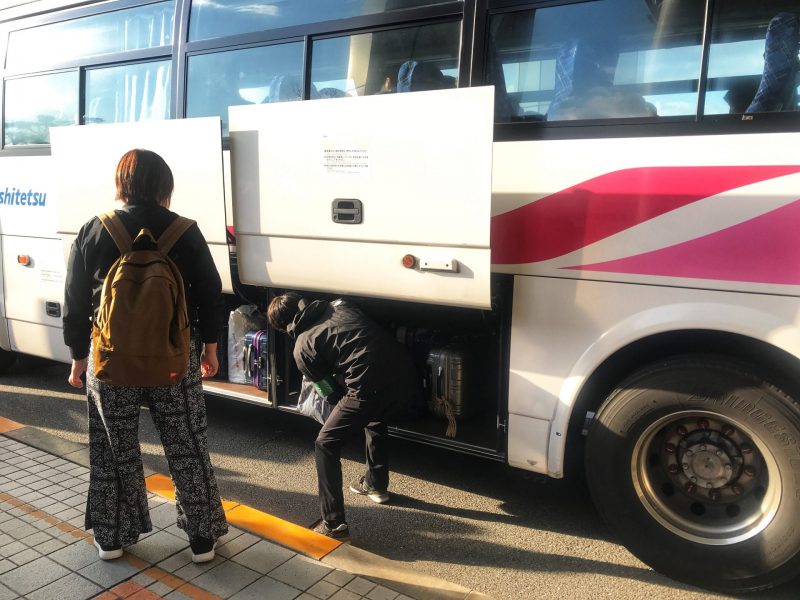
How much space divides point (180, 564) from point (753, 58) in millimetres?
3360

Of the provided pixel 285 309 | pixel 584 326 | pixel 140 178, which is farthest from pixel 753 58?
pixel 140 178

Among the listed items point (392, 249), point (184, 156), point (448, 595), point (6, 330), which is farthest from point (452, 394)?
point (6, 330)

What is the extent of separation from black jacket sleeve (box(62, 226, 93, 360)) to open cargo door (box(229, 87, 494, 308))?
1211 millimetres

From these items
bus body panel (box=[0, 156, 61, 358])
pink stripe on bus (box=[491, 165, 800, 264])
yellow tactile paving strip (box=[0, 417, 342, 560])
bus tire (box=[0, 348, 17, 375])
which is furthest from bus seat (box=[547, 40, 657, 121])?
bus tire (box=[0, 348, 17, 375])

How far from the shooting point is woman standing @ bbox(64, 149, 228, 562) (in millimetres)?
2873

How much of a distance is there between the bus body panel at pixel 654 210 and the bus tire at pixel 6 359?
5198 mm

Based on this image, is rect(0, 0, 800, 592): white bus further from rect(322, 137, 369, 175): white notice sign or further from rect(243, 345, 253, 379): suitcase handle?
rect(243, 345, 253, 379): suitcase handle

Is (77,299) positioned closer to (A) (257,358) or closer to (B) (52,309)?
(A) (257,358)

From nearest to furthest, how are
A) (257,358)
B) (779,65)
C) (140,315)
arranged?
(140,315) < (779,65) < (257,358)

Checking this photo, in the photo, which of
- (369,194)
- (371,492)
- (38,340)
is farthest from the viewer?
(38,340)

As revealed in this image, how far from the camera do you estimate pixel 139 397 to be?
9.77 ft

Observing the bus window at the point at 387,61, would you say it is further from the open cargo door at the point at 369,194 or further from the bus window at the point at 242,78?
the open cargo door at the point at 369,194

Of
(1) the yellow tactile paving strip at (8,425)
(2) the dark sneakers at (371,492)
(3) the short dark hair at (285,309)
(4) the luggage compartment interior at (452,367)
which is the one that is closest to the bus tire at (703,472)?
(4) the luggage compartment interior at (452,367)

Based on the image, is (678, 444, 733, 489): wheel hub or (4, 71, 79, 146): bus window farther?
(4, 71, 79, 146): bus window
